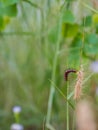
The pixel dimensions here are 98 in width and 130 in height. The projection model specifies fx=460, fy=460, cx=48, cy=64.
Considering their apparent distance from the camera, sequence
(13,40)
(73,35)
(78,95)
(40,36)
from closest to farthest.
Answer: (78,95) → (73,35) → (40,36) → (13,40)

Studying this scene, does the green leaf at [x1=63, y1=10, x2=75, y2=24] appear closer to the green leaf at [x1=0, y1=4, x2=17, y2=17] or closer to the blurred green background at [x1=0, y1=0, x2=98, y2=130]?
the blurred green background at [x1=0, y1=0, x2=98, y2=130]

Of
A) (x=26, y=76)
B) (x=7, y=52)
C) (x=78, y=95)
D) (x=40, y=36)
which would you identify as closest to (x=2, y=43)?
(x=7, y=52)

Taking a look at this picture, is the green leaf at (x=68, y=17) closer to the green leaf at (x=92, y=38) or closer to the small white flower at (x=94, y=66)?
the green leaf at (x=92, y=38)

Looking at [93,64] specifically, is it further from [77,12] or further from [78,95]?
[78,95]

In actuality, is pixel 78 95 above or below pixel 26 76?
above

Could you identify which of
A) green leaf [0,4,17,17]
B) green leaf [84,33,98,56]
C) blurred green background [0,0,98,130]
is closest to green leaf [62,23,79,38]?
blurred green background [0,0,98,130]

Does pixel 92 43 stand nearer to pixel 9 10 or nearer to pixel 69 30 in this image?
pixel 69 30

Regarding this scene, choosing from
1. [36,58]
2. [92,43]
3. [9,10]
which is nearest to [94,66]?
[92,43]

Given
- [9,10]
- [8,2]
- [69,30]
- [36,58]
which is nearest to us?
[8,2]

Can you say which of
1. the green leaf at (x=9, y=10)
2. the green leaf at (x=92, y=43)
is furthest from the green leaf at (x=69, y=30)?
the green leaf at (x=9, y=10)

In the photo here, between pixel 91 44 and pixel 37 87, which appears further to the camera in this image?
pixel 37 87
